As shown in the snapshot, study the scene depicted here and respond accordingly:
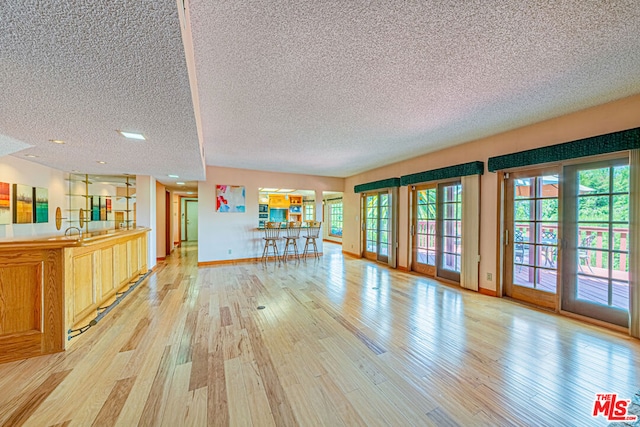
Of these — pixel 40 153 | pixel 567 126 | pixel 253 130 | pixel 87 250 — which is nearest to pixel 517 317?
pixel 567 126

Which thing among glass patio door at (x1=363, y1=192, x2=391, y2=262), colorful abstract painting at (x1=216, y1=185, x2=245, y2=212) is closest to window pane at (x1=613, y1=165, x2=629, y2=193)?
glass patio door at (x1=363, y1=192, x2=391, y2=262)

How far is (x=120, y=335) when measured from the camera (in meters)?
2.60

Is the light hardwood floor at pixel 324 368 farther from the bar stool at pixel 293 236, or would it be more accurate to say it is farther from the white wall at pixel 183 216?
the white wall at pixel 183 216

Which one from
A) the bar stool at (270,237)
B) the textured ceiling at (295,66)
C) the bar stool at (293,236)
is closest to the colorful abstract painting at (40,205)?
the textured ceiling at (295,66)

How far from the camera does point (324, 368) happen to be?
204 centimetres

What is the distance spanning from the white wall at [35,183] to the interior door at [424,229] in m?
6.67

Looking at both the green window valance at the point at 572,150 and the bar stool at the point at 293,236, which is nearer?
the green window valance at the point at 572,150

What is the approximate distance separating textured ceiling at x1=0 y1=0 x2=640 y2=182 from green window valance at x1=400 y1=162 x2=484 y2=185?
864 millimetres

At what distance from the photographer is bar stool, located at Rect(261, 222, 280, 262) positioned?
6.79 m

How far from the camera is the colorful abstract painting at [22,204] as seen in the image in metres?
3.54

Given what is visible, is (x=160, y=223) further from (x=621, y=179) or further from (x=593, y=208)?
(x=621, y=179)

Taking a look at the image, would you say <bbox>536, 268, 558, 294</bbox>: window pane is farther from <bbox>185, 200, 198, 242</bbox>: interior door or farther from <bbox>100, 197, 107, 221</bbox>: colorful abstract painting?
<bbox>185, 200, 198, 242</bbox>: interior door

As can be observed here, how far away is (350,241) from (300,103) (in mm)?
5883

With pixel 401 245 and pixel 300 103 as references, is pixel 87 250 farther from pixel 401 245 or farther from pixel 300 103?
pixel 401 245
